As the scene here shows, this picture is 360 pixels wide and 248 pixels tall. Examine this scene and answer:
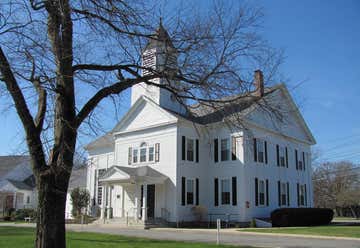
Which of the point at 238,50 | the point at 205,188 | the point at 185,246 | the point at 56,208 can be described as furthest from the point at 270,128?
the point at 56,208

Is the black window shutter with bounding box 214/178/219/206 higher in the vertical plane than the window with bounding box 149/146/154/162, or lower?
lower

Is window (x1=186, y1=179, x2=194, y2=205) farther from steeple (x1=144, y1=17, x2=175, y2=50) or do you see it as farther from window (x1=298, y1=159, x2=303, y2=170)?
steeple (x1=144, y1=17, x2=175, y2=50)

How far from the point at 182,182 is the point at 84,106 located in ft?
67.9

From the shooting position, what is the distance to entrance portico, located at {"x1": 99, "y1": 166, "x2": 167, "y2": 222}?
94.0ft

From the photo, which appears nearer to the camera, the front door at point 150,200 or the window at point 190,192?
the window at point 190,192

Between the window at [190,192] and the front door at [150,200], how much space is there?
2.66m

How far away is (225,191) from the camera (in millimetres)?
29484

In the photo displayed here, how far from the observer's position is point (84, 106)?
28.2 feet

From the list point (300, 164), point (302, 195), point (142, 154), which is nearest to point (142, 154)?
point (142, 154)

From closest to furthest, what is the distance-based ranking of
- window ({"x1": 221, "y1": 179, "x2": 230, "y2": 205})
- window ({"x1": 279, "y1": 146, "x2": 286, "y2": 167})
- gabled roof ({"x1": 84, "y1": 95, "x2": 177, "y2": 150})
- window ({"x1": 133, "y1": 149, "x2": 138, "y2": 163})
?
1. window ({"x1": 221, "y1": 179, "x2": 230, "y2": 205})
2. gabled roof ({"x1": 84, "y1": 95, "x2": 177, "y2": 150})
3. window ({"x1": 133, "y1": 149, "x2": 138, "y2": 163})
4. window ({"x1": 279, "y1": 146, "x2": 286, "y2": 167})

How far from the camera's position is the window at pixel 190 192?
28.9 metres

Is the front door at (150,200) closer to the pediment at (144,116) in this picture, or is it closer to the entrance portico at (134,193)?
the entrance portico at (134,193)

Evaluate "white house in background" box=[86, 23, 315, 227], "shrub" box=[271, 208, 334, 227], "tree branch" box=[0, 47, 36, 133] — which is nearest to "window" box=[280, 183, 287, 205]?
"white house in background" box=[86, 23, 315, 227]

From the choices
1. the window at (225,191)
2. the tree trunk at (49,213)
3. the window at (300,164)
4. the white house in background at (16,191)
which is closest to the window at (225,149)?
the window at (225,191)
